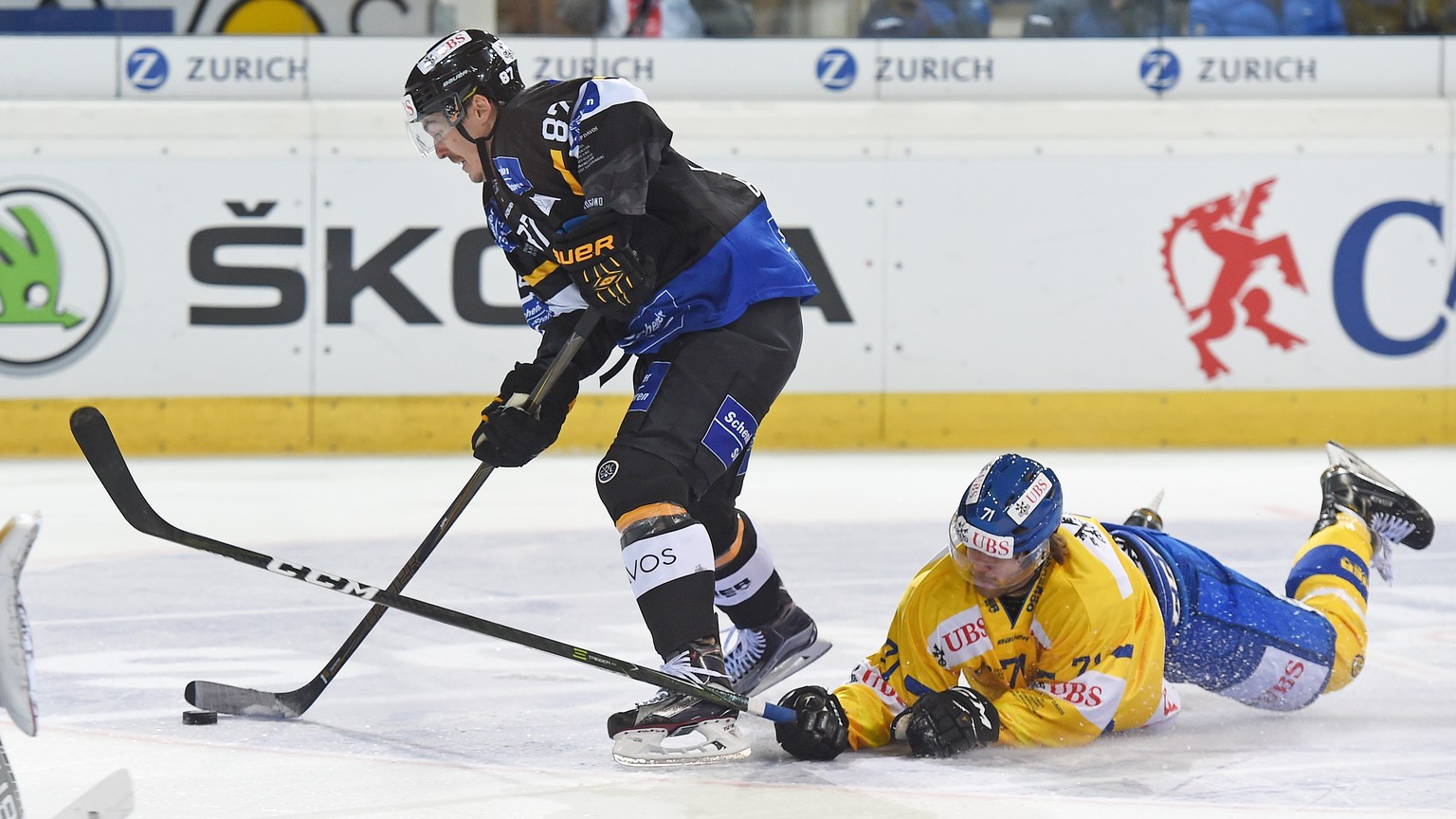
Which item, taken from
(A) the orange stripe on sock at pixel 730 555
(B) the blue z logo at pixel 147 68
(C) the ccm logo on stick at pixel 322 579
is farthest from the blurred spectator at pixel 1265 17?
(C) the ccm logo on stick at pixel 322 579

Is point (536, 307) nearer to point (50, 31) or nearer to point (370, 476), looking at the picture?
point (370, 476)

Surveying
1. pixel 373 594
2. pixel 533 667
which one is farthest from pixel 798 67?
pixel 373 594

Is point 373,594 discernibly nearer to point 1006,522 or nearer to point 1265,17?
point 1006,522

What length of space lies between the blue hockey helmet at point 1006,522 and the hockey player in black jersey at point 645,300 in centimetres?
43

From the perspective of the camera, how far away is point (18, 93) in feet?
25.1

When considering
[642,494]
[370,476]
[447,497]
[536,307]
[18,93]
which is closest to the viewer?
[642,494]

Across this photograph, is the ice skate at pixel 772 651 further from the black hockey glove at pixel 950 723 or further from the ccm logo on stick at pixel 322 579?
the ccm logo on stick at pixel 322 579

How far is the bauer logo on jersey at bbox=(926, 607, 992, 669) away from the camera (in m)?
3.16

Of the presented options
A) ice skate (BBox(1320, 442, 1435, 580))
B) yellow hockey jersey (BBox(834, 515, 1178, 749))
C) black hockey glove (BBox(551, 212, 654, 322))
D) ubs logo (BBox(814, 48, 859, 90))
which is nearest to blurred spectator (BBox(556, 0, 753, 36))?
ubs logo (BBox(814, 48, 859, 90))

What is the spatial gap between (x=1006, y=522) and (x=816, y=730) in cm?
46

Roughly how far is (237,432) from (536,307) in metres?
4.56

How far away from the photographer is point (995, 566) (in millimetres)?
3027

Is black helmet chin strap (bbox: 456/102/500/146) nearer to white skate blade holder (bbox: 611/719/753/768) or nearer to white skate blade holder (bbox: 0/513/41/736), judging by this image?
white skate blade holder (bbox: 611/719/753/768)

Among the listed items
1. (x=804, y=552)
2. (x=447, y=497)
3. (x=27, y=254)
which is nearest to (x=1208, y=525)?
(x=804, y=552)
